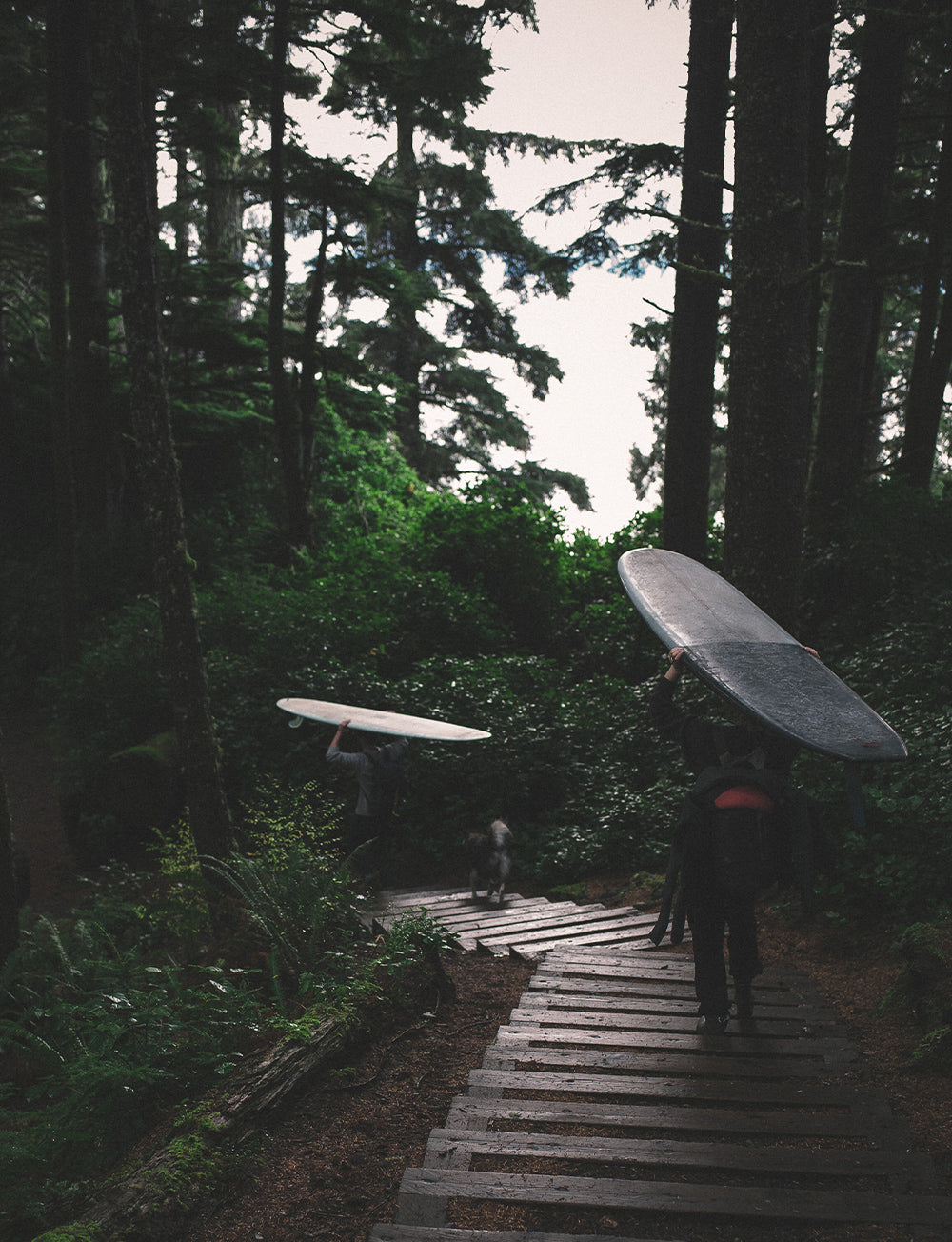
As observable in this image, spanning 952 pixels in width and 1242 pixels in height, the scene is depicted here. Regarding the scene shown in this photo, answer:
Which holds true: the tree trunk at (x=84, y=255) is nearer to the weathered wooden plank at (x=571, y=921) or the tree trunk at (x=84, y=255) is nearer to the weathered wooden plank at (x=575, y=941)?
the weathered wooden plank at (x=571, y=921)

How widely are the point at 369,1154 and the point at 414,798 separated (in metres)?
7.46

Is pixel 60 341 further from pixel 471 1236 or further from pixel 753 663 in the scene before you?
pixel 471 1236

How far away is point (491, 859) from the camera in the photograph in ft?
27.1

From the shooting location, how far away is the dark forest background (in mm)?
7449

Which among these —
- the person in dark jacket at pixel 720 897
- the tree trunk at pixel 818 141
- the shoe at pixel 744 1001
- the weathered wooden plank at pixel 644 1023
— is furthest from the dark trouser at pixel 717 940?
the tree trunk at pixel 818 141

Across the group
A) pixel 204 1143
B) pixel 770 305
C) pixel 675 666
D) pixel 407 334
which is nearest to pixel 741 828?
pixel 675 666

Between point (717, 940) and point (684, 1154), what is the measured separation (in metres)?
1.33

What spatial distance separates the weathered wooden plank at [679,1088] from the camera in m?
3.65

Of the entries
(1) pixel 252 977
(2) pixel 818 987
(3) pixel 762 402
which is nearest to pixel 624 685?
(3) pixel 762 402

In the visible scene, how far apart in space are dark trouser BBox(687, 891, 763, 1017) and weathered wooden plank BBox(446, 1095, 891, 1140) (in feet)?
2.43

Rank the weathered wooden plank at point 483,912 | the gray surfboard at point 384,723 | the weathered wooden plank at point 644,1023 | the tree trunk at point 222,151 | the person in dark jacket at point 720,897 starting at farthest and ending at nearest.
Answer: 1. the tree trunk at point 222,151
2. the gray surfboard at point 384,723
3. the weathered wooden plank at point 483,912
4. the weathered wooden plank at point 644,1023
5. the person in dark jacket at point 720,897

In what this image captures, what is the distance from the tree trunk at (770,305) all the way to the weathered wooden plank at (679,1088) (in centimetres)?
432

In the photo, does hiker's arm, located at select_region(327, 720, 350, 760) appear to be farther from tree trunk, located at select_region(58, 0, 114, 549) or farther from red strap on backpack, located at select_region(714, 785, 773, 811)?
tree trunk, located at select_region(58, 0, 114, 549)

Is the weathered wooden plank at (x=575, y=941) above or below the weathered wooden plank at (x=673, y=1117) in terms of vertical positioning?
below
